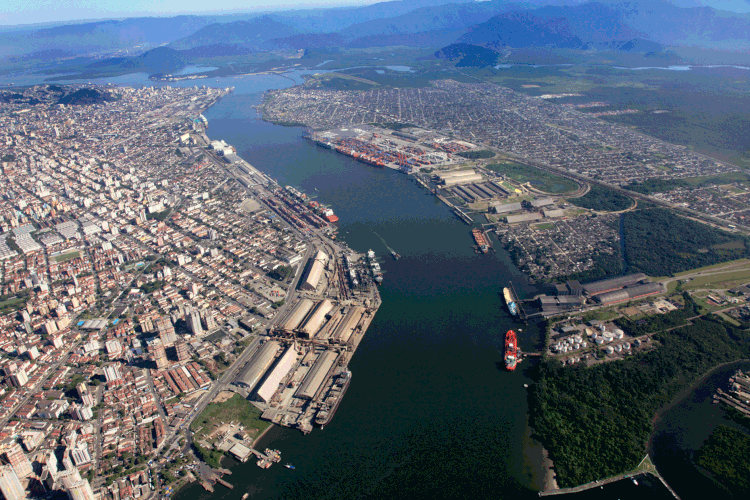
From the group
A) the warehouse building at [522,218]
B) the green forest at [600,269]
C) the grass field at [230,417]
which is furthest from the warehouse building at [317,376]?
the warehouse building at [522,218]

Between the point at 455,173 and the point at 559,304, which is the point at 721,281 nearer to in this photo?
the point at 559,304

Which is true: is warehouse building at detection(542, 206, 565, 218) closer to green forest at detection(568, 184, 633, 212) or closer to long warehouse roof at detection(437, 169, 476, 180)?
green forest at detection(568, 184, 633, 212)

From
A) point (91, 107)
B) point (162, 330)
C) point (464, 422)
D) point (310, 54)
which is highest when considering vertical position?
point (310, 54)

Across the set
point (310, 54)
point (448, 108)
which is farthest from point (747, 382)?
point (310, 54)

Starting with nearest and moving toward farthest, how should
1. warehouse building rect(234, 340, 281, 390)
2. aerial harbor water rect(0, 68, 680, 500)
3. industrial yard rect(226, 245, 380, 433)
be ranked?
aerial harbor water rect(0, 68, 680, 500) < industrial yard rect(226, 245, 380, 433) < warehouse building rect(234, 340, 281, 390)

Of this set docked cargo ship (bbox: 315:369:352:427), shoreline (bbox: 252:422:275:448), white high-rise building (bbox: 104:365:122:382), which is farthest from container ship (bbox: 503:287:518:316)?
white high-rise building (bbox: 104:365:122:382)

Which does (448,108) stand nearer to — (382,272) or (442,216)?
(442,216)
